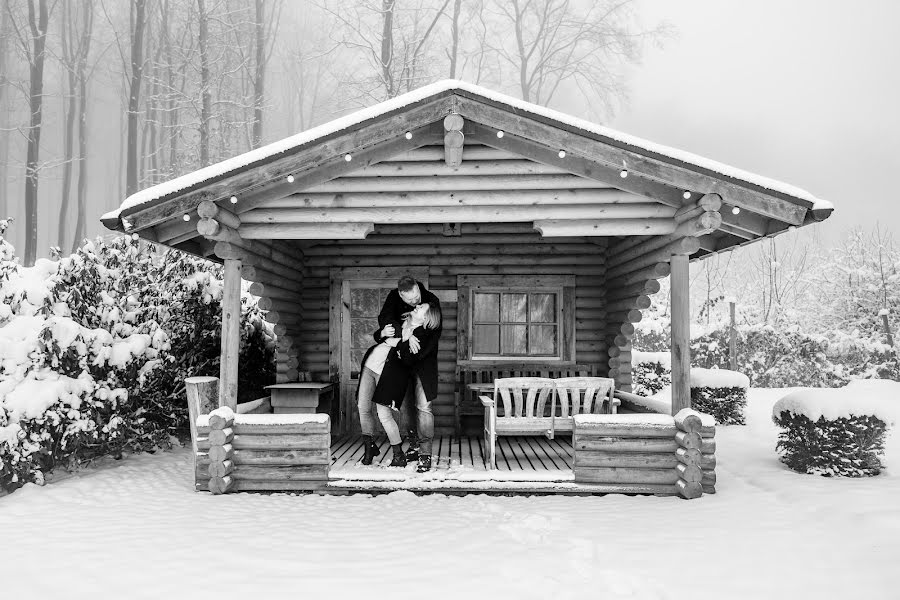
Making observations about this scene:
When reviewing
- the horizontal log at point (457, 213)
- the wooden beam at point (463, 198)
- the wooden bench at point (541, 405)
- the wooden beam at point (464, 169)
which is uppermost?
the wooden beam at point (464, 169)

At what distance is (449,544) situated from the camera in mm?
4781

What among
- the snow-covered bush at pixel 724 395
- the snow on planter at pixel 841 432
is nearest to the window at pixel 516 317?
the snow on planter at pixel 841 432

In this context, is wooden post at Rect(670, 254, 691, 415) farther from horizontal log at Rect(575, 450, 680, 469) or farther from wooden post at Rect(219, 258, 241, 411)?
wooden post at Rect(219, 258, 241, 411)

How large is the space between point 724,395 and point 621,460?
631 cm

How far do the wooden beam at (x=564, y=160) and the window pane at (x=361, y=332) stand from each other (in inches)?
155

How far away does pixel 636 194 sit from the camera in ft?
21.8

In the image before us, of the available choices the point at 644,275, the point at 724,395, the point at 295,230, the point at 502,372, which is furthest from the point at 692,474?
the point at 724,395

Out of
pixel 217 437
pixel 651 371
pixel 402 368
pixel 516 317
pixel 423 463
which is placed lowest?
pixel 423 463

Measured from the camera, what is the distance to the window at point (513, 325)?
938cm

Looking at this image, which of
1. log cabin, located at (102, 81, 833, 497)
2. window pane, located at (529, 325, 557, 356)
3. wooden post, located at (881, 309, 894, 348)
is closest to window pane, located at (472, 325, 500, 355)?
window pane, located at (529, 325, 557, 356)

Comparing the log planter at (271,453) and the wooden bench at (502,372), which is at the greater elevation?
the wooden bench at (502,372)

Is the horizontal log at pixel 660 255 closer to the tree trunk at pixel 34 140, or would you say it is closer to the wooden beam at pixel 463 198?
the wooden beam at pixel 463 198

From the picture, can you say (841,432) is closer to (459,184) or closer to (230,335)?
(459,184)

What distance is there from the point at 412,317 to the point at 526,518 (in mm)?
2670
